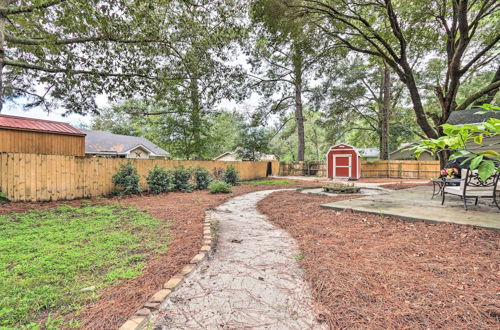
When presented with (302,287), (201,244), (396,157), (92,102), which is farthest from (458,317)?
(396,157)

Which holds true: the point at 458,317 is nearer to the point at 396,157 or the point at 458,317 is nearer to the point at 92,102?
the point at 92,102

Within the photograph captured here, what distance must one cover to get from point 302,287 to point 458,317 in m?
1.03

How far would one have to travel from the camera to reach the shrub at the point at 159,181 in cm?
762

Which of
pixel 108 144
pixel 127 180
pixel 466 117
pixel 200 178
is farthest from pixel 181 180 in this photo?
pixel 108 144

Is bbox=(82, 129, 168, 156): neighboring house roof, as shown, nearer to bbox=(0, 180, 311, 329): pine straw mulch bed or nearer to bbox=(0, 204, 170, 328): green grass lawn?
bbox=(0, 204, 170, 328): green grass lawn

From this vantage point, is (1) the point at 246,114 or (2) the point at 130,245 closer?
(2) the point at 130,245

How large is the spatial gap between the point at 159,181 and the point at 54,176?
2770 millimetres

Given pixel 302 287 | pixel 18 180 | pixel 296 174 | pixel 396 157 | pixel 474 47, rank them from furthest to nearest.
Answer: pixel 396 157 < pixel 296 174 < pixel 474 47 < pixel 18 180 < pixel 302 287

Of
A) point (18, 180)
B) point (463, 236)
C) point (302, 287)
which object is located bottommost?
point (302, 287)

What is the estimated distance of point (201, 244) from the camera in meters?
2.85

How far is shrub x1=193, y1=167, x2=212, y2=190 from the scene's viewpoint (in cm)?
914

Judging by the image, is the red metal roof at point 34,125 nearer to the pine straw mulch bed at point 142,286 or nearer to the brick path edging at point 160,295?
the pine straw mulch bed at point 142,286

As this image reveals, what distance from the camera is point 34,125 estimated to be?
775 centimetres

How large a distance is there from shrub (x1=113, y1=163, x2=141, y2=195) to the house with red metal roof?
2938 mm
